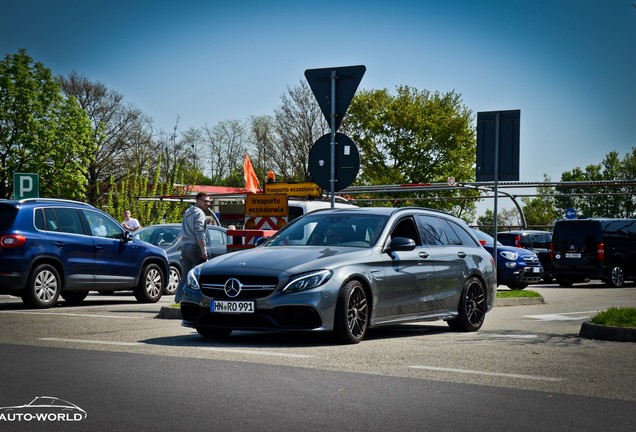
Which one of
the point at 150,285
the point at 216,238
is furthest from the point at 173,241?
the point at 150,285

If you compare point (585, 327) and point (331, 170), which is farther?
point (331, 170)

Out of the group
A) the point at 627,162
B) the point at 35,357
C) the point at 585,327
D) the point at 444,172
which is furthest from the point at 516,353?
the point at 627,162

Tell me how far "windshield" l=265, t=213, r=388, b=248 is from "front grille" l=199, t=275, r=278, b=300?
52.9 inches

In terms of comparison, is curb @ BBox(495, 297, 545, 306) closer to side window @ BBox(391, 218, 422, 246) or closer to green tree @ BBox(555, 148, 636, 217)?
side window @ BBox(391, 218, 422, 246)

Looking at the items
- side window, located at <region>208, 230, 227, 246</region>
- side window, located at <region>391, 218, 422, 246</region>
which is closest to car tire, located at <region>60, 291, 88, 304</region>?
side window, located at <region>208, 230, 227, 246</region>

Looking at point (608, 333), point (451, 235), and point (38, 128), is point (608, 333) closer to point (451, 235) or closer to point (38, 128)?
point (451, 235)

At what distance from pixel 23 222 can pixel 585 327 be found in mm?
9343

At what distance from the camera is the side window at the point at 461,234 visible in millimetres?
14047

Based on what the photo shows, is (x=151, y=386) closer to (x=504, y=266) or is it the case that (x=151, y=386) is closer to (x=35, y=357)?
(x=35, y=357)

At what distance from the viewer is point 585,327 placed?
12.6 m

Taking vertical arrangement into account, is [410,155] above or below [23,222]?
above

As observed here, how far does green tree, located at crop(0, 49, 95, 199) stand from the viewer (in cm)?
6312

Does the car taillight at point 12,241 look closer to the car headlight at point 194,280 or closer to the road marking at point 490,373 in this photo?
the car headlight at point 194,280

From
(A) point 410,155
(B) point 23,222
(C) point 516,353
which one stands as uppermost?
(A) point 410,155
